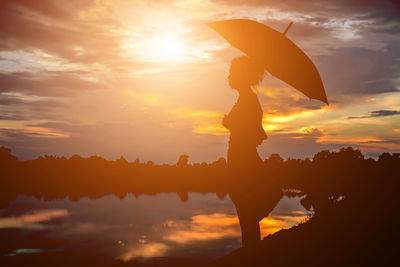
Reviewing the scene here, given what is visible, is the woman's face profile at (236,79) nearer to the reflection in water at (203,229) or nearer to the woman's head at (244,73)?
the woman's head at (244,73)

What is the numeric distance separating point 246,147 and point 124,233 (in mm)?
28516

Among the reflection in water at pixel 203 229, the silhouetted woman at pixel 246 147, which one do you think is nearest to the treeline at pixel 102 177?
the reflection in water at pixel 203 229

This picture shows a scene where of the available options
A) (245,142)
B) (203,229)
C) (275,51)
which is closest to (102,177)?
(203,229)

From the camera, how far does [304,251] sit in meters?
9.60

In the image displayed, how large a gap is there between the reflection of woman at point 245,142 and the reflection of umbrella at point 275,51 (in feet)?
3.63

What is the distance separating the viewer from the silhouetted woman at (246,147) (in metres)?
10.3

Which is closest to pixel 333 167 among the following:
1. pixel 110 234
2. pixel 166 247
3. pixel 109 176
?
pixel 166 247

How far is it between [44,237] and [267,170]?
28653mm

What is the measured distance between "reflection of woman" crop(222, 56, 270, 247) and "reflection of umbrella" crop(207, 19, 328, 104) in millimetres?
1105

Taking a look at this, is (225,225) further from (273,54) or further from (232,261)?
(273,54)

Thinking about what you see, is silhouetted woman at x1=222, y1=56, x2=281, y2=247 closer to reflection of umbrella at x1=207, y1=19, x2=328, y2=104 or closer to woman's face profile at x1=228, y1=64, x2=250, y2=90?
woman's face profile at x1=228, y1=64, x2=250, y2=90

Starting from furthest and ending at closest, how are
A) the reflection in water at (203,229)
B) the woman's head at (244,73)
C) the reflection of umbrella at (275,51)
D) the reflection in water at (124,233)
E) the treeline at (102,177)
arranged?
the treeline at (102,177) < the reflection in water at (203,229) < the reflection in water at (124,233) < the woman's head at (244,73) < the reflection of umbrella at (275,51)

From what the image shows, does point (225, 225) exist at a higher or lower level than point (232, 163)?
lower

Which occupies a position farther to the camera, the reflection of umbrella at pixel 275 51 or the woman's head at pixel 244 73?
the woman's head at pixel 244 73
